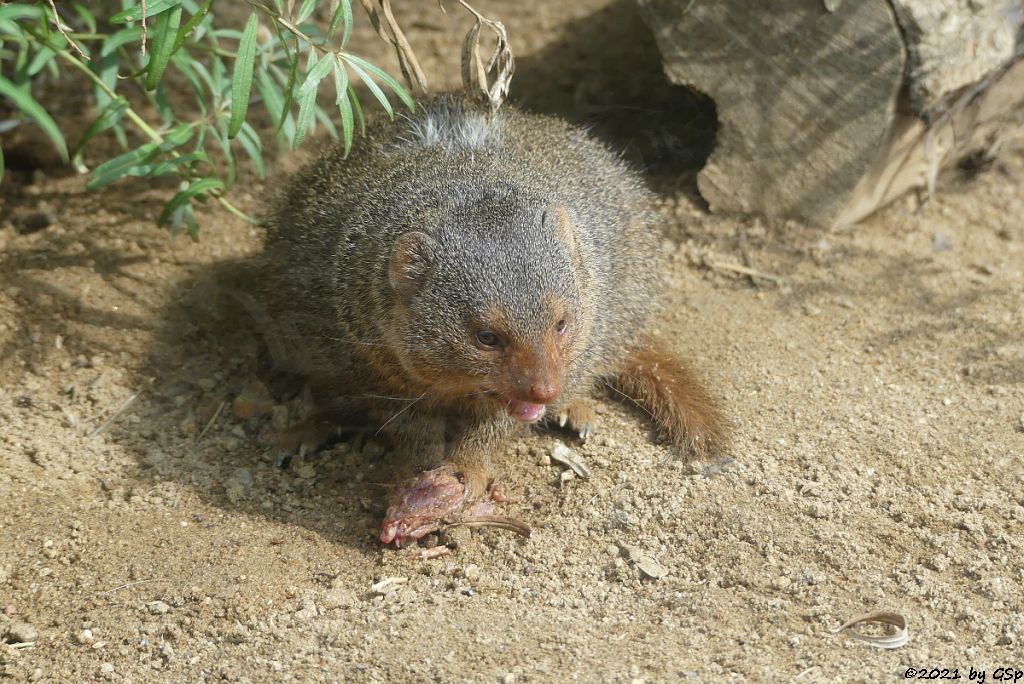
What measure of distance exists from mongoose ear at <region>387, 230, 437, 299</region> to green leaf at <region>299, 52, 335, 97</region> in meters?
0.48

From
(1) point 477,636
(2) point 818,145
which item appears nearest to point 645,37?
(2) point 818,145

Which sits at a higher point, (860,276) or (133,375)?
(860,276)

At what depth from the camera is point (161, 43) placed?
2.92 m

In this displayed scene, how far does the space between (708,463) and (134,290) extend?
2.25 meters

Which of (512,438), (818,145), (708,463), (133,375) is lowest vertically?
(133,375)

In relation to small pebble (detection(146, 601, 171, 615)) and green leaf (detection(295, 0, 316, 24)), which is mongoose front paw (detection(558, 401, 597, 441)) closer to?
small pebble (detection(146, 601, 171, 615))

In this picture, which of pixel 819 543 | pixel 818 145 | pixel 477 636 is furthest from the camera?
pixel 818 145

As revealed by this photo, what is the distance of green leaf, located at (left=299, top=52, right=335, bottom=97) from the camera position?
2.79 m

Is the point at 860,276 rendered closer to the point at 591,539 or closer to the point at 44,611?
the point at 591,539

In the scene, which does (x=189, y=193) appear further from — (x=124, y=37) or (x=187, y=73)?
(x=124, y=37)

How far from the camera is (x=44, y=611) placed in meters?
2.73

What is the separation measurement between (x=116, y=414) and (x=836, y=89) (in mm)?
2839

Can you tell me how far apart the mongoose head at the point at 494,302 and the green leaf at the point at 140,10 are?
90 centimetres

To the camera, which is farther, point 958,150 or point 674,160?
Result: point 674,160
